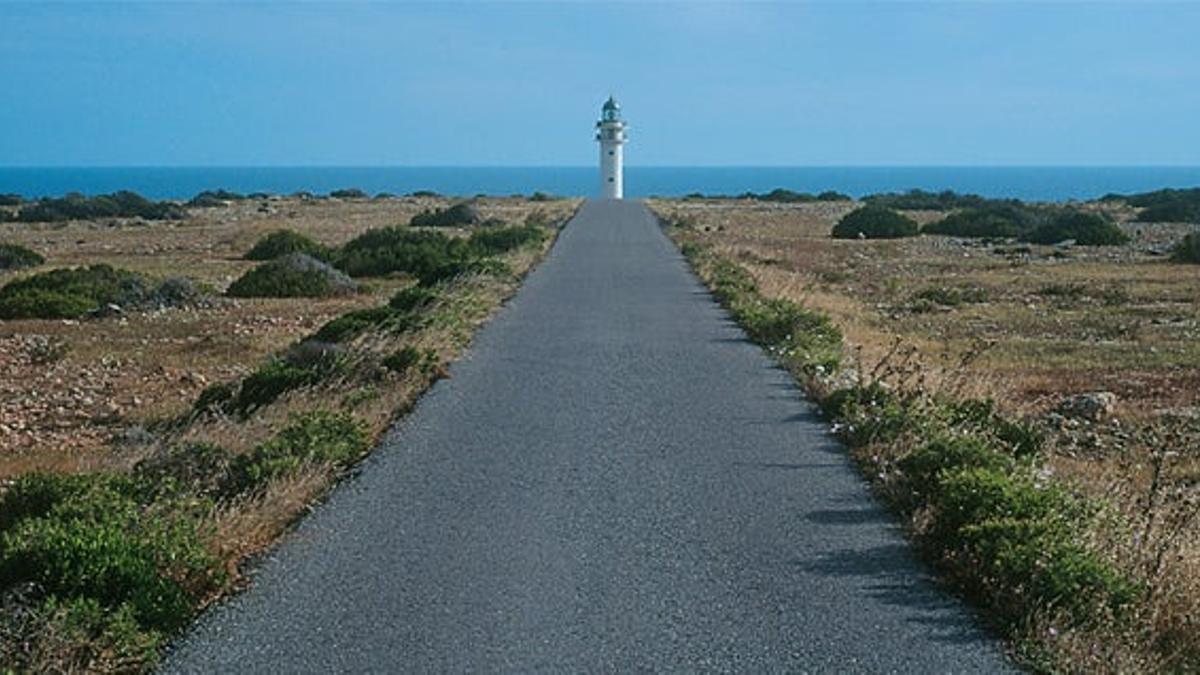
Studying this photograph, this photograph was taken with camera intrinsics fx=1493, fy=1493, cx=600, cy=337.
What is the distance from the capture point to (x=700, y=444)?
1112 cm

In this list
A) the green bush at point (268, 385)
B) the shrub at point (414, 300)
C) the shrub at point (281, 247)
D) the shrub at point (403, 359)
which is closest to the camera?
the green bush at point (268, 385)

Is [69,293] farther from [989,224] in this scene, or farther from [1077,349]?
[989,224]

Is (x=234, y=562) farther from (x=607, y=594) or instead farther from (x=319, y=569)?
(x=607, y=594)

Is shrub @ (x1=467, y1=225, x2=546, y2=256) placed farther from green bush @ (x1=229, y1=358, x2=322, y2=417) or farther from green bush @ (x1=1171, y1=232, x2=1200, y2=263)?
green bush @ (x1=229, y1=358, x2=322, y2=417)

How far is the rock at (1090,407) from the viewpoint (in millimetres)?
14961

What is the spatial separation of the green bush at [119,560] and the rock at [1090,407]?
10.00 meters

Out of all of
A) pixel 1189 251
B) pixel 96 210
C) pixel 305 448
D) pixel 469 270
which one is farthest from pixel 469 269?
pixel 96 210

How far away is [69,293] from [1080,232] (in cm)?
3616

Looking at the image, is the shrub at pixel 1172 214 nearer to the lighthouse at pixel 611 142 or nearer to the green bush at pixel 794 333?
the lighthouse at pixel 611 142

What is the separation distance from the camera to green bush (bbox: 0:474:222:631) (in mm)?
6590

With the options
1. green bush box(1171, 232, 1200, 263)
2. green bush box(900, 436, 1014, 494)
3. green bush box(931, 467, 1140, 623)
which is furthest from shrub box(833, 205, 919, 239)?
green bush box(931, 467, 1140, 623)

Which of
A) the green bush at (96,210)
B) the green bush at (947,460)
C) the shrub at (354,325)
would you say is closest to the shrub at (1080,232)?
the shrub at (354,325)

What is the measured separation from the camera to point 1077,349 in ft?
69.8

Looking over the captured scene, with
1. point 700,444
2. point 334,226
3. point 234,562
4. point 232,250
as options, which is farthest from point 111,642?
point 334,226
